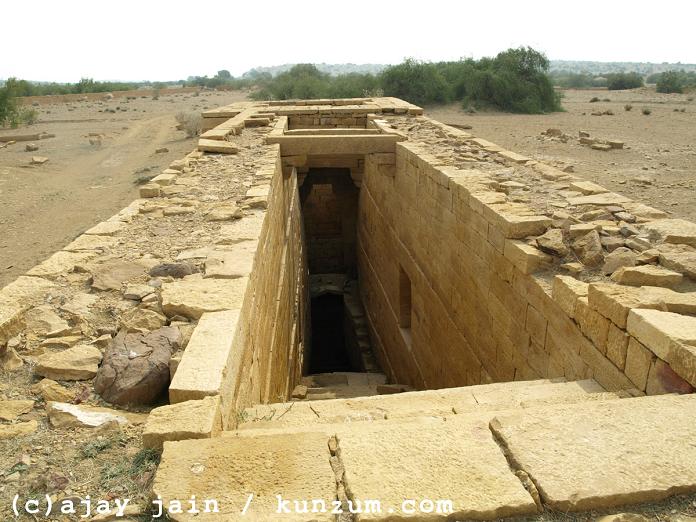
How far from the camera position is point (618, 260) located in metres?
3.79

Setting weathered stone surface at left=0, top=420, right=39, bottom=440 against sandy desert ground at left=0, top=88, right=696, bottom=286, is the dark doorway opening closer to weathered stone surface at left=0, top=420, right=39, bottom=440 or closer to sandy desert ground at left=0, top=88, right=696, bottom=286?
sandy desert ground at left=0, top=88, right=696, bottom=286

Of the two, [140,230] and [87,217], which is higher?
[140,230]

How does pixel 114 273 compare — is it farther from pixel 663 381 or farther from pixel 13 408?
pixel 663 381

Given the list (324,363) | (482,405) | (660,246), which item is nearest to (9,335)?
(482,405)

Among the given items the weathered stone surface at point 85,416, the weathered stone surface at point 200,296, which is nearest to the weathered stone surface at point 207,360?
the weathered stone surface at point 200,296

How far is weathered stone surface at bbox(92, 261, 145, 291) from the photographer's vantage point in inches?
154

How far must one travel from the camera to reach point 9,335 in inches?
124

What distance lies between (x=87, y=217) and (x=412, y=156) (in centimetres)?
794

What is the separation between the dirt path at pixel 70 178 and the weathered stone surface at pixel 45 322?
561 centimetres

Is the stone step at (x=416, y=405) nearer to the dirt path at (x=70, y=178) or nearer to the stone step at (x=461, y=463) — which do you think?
the stone step at (x=461, y=463)

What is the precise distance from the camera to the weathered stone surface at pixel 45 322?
329cm

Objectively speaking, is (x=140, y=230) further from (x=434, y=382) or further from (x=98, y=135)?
(x=98, y=135)

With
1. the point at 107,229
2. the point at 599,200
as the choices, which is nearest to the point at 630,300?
the point at 599,200

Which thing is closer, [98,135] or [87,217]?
[87,217]
